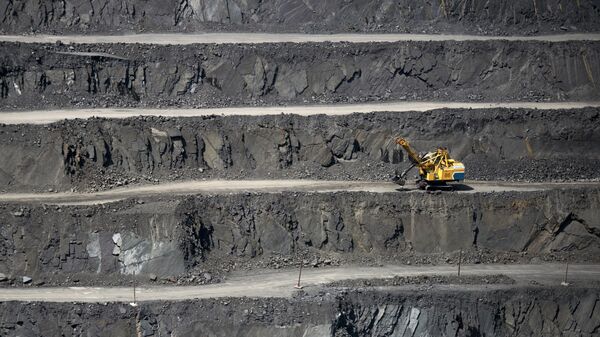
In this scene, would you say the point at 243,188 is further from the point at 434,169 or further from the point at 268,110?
the point at 434,169

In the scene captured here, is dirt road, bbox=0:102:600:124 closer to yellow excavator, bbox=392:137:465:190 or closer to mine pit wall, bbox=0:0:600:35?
yellow excavator, bbox=392:137:465:190

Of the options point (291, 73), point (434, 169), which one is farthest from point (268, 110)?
point (434, 169)

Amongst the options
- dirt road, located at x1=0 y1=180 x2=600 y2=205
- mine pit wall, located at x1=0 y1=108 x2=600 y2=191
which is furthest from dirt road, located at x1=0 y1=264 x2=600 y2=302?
mine pit wall, located at x1=0 y1=108 x2=600 y2=191

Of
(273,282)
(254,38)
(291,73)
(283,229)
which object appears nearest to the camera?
(273,282)

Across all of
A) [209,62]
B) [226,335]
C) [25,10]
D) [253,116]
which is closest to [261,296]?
[226,335]

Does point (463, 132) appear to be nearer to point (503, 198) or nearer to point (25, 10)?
point (503, 198)

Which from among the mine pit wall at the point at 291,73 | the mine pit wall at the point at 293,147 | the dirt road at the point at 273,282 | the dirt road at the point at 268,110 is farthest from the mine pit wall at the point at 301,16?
the dirt road at the point at 273,282

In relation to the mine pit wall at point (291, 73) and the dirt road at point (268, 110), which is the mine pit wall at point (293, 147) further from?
the mine pit wall at point (291, 73)
